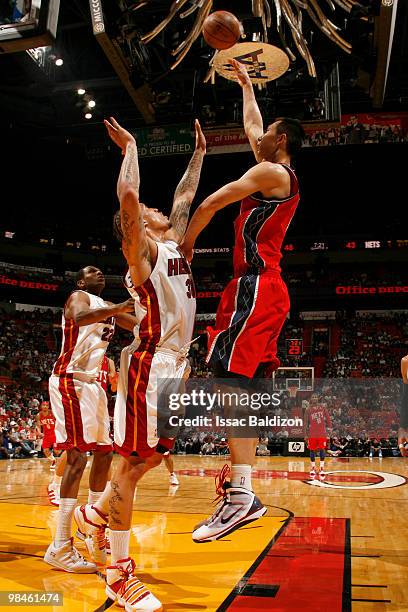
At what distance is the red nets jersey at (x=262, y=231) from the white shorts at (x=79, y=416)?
193 centimetres

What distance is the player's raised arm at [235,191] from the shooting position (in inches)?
126

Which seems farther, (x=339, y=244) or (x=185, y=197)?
(x=339, y=244)

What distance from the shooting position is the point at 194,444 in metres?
19.5

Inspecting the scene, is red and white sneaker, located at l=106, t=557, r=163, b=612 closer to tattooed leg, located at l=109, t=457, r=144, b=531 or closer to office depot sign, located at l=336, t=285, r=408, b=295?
tattooed leg, located at l=109, t=457, r=144, b=531

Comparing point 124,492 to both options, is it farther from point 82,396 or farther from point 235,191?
point 235,191

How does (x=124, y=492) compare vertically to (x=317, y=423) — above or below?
above

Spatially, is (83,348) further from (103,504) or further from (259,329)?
(259,329)

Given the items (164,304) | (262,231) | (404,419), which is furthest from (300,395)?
(262,231)

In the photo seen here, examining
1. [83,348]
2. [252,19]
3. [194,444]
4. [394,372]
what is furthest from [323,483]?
[394,372]

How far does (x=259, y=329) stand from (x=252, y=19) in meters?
8.22

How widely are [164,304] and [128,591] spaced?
154 cm

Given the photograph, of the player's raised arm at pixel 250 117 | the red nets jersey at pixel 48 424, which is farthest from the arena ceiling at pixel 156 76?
the red nets jersey at pixel 48 424

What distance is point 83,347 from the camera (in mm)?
4938

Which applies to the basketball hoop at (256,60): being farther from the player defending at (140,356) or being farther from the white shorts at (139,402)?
the white shorts at (139,402)
